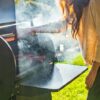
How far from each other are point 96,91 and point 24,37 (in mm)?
672

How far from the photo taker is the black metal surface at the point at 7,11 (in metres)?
1.66

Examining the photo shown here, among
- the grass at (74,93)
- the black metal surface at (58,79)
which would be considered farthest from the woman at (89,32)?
the grass at (74,93)

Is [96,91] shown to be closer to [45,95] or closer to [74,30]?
[74,30]

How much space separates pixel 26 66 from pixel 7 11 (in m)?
0.35

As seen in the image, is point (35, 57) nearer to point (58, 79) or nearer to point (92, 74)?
point (58, 79)

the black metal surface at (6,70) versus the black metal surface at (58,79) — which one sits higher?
the black metal surface at (6,70)

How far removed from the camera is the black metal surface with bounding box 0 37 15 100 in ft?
4.46

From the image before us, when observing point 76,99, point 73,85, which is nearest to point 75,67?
point 76,99

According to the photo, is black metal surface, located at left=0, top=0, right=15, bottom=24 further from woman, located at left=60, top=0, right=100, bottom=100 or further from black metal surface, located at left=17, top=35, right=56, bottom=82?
woman, located at left=60, top=0, right=100, bottom=100

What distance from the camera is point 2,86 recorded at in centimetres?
137

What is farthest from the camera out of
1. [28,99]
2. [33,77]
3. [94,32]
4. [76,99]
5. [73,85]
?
[73,85]

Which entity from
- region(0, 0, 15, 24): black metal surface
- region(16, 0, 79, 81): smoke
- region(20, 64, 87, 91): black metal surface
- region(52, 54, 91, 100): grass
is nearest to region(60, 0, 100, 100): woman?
region(20, 64, 87, 91): black metal surface

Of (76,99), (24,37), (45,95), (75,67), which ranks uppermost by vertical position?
(24,37)

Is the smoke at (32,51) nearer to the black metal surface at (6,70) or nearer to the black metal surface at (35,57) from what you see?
the black metal surface at (35,57)
